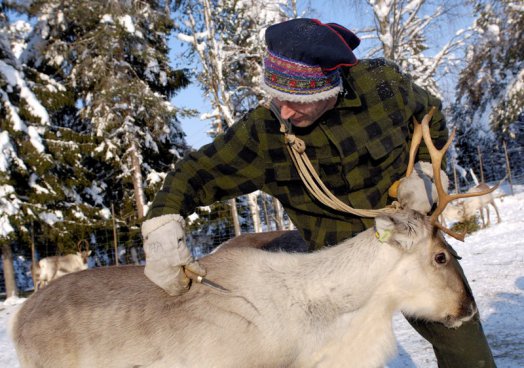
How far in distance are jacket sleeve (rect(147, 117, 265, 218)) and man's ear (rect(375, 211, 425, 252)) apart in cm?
82

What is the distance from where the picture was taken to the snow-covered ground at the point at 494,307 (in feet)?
14.7

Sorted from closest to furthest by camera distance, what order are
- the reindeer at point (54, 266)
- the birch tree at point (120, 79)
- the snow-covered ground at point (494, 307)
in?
the snow-covered ground at point (494, 307), the reindeer at point (54, 266), the birch tree at point (120, 79)

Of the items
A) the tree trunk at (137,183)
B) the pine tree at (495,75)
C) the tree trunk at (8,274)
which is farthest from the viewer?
the pine tree at (495,75)

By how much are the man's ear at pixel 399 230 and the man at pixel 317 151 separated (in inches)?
11.5

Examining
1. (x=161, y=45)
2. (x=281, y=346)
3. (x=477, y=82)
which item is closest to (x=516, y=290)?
(x=281, y=346)

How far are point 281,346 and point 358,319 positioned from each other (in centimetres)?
49

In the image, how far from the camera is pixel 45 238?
52.7ft

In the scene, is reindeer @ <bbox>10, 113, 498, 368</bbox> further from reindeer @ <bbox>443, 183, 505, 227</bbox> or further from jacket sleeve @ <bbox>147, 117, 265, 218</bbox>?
reindeer @ <bbox>443, 183, 505, 227</bbox>

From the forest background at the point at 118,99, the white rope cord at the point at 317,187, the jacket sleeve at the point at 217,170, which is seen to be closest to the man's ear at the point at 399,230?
the white rope cord at the point at 317,187

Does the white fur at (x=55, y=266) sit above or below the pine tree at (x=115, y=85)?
below

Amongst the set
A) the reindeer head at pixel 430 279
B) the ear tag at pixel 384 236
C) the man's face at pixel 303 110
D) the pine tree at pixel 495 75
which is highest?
the pine tree at pixel 495 75

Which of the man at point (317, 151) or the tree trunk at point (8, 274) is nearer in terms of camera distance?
the man at point (317, 151)

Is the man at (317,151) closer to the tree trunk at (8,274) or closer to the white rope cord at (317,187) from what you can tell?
the white rope cord at (317,187)

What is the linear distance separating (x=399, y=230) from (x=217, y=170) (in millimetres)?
1093
